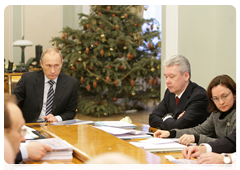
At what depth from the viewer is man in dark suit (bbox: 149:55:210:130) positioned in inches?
98.0

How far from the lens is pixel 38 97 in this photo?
Answer: 3.06 meters

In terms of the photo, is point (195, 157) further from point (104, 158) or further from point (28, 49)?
point (28, 49)

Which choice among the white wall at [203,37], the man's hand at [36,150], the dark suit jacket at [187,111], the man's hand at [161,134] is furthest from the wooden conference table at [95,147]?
the white wall at [203,37]

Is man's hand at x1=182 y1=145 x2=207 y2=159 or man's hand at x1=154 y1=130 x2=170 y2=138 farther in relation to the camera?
man's hand at x1=154 y1=130 x2=170 y2=138

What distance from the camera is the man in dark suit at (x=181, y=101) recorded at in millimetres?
2490

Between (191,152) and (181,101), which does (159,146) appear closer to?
(191,152)

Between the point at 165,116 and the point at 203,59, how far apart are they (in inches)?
77.8

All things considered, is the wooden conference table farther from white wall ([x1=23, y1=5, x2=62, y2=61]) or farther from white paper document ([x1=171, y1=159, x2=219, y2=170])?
white wall ([x1=23, y1=5, x2=62, y2=61])

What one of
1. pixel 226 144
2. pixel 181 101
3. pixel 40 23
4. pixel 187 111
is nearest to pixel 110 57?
pixel 40 23

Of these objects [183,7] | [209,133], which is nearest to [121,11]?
[183,7]

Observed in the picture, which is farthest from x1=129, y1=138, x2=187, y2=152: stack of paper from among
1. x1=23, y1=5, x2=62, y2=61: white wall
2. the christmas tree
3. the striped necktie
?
x1=23, y1=5, x2=62, y2=61: white wall

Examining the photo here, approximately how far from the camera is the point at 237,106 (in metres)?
1.92

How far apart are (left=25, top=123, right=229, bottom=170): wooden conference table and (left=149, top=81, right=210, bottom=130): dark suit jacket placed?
732 mm

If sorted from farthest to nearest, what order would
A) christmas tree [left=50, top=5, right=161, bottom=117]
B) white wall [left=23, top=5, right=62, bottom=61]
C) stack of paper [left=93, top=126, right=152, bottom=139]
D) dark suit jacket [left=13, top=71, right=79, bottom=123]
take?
white wall [left=23, top=5, right=62, bottom=61], christmas tree [left=50, top=5, right=161, bottom=117], dark suit jacket [left=13, top=71, right=79, bottom=123], stack of paper [left=93, top=126, right=152, bottom=139]
